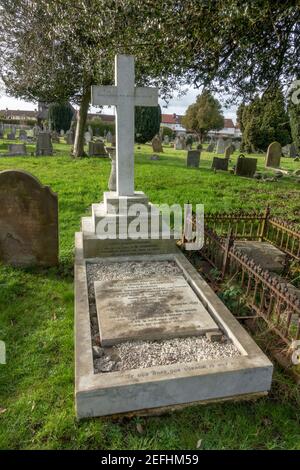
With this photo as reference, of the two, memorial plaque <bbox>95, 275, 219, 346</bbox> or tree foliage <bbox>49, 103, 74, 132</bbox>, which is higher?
tree foliage <bbox>49, 103, 74, 132</bbox>

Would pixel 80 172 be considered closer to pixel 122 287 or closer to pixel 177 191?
pixel 177 191

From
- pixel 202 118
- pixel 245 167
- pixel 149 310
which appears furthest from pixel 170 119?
pixel 149 310

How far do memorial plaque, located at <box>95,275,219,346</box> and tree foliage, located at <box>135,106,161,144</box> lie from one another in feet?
78.6

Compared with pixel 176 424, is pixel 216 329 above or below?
above

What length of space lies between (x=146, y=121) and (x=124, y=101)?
76.1 feet

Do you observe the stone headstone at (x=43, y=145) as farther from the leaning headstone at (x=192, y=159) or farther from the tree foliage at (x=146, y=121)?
the tree foliage at (x=146, y=121)

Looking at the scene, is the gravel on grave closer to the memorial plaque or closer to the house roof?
the memorial plaque

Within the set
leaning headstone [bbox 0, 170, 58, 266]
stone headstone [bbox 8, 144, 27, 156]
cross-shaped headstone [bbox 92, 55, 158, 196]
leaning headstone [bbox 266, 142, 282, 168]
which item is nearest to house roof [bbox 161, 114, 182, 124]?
leaning headstone [bbox 266, 142, 282, 168]

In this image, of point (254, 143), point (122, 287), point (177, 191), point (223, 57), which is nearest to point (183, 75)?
point (223, 57)

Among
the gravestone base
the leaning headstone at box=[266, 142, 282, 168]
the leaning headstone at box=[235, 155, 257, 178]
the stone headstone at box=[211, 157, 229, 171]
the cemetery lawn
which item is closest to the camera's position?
the cemetery lawn

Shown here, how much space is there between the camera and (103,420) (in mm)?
2574

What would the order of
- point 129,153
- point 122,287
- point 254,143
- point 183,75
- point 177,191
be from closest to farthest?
1. point 122,287
2. point 129,153
3. point 183,75
4. point 177,191
5. point 254,143

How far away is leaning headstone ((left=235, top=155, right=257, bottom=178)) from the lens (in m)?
13.2
